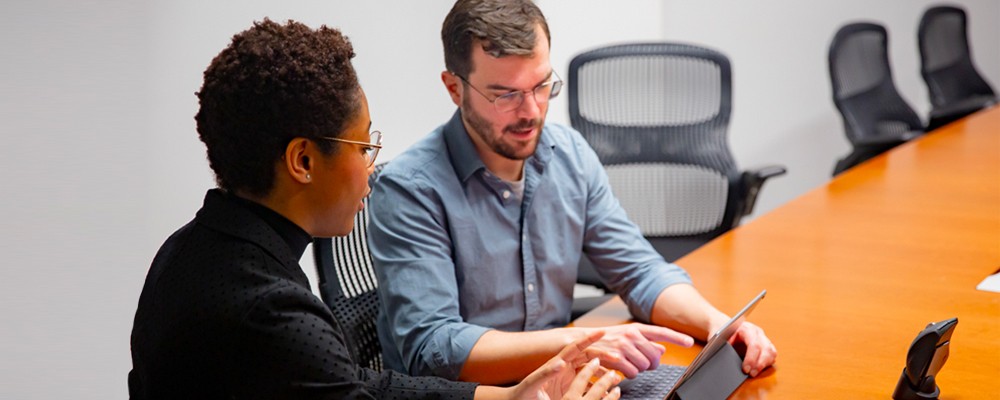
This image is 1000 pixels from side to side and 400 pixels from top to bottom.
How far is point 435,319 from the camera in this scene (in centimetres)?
187

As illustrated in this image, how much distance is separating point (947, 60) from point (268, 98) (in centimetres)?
472

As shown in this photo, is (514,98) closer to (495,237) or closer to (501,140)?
(501,140)

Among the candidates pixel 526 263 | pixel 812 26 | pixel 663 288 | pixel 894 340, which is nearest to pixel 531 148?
pixel 526 263

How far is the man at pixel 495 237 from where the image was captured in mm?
1847

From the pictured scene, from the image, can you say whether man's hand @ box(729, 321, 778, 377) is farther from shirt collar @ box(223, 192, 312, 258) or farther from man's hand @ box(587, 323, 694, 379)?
shirt collar @ box(223, 192, 312, 258)

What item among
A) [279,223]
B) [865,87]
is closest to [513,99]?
[279,223]

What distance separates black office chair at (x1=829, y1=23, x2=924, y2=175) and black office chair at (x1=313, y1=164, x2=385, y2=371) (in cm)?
243

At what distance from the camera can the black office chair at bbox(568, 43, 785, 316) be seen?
318 centimetres

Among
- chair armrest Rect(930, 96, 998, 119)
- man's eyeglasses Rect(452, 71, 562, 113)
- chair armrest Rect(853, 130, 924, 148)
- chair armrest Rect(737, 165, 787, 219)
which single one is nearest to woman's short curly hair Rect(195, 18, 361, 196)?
man's eyeglasses Rect(452, 71, 562, 113)

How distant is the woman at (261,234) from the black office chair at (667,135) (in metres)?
1.90

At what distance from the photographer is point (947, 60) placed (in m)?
5.24

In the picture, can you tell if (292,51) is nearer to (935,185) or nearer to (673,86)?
(673,86)

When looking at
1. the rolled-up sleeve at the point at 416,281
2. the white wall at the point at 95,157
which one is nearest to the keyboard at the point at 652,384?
the rolled-up sleeve at the point at 416,281

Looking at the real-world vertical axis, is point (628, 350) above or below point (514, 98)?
below
